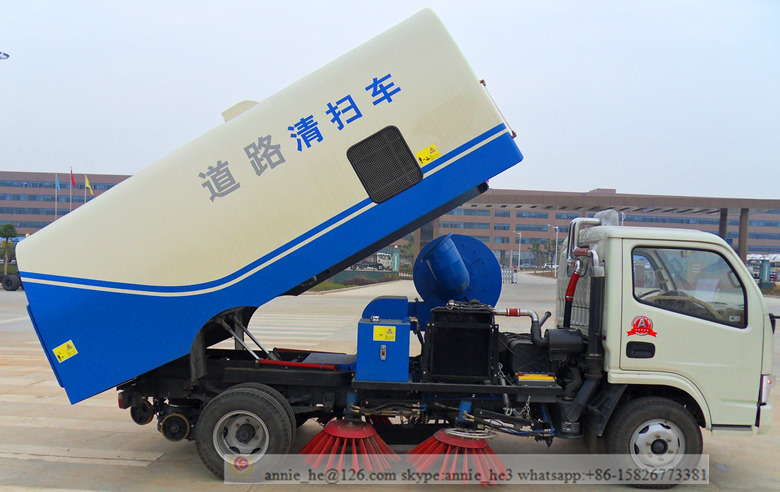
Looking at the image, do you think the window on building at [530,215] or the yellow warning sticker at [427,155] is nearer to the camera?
the yellow warning sticker at [427,155]

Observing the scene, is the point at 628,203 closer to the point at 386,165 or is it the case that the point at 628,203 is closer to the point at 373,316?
the point at 373,316

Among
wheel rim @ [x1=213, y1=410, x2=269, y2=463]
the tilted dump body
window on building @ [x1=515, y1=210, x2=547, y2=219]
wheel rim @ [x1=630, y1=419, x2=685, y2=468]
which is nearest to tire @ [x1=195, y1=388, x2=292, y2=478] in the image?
wheel rim @ [x1=213, y1=410, x2=269, y2=463]

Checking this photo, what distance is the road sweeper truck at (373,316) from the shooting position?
15.5ft

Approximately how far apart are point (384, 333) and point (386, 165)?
147 centimetres

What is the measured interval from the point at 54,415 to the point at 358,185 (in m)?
5.07

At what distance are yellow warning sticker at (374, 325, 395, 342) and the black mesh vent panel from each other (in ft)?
3.67

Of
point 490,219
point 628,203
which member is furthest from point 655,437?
point 490,219

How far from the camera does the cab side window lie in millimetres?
4941

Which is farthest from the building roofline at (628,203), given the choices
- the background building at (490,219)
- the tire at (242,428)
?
the tire at (242,428)

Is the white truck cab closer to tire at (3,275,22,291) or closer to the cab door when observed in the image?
the cab door

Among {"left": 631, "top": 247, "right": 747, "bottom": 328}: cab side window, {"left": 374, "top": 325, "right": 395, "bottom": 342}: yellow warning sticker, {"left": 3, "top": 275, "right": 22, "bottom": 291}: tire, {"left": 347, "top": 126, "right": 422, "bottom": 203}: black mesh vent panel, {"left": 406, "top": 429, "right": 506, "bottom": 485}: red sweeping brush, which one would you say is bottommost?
{"left": 3, "top": 275, "right": 22, "bottom": 291}: tire

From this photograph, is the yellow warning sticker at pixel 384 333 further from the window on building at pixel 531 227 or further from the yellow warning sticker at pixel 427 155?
the window on building at pixel 531 227

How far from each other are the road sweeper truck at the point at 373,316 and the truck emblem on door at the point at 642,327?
0.06 ft

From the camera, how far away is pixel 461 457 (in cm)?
485
